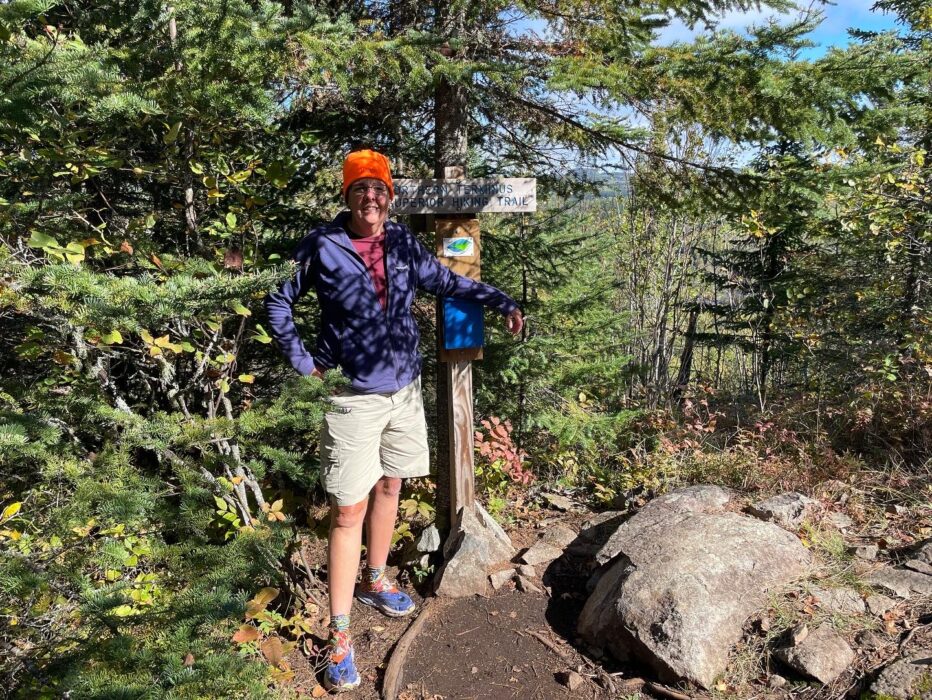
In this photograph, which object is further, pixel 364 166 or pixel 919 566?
pixel 919 566

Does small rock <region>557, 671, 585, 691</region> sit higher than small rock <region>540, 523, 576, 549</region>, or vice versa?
small rock <region>540, 523, 576, 549</region>

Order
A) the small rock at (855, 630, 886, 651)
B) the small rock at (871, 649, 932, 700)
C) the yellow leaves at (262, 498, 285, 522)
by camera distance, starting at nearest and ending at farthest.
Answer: the small rock at (871, 649, 932, 700) < the small rock at (855, 630, 886, 651) < the yellow leaves at (262, 498, 285, 522)

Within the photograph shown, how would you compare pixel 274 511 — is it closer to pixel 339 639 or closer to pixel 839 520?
pixel 339 639

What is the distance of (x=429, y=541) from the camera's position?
4.27 m

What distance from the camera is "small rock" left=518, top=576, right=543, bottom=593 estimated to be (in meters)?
3.97

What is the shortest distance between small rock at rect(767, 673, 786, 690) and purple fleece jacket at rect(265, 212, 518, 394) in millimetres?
2428

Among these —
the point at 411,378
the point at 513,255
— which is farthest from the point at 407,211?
the point at 513,255

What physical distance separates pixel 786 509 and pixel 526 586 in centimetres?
192

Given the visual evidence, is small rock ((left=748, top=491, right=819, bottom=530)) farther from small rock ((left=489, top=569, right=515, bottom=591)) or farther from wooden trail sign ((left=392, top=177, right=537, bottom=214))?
wooden trail sign ((left=392, top=177, right=537, bottom=214))

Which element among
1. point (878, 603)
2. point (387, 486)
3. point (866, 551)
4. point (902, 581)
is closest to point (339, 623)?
point (387, 486)

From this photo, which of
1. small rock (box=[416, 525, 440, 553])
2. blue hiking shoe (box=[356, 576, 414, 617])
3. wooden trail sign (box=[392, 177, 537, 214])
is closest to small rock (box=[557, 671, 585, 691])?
blue hiking shoe (box=[356, 576, 414, 617])

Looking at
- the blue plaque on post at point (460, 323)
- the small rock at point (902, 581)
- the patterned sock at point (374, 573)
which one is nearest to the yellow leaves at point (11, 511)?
the patterned sock at point (374, 573)

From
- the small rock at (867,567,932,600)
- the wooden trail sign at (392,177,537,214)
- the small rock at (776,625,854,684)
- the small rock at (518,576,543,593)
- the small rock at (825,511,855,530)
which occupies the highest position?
the wooden trail sign at (392,177,537,214)

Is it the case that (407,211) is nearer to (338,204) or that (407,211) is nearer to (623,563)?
→ (338,204)
